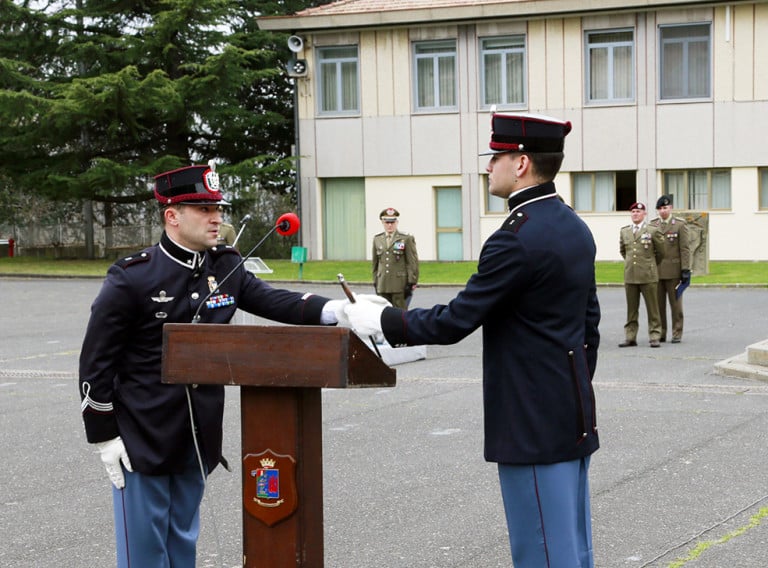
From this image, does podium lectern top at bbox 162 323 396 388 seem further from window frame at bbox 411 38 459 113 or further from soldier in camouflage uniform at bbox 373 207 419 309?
window frame at bbox 411 38 459 113

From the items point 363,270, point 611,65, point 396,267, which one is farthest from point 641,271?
point 611,65

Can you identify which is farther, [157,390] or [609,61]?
[609,61]

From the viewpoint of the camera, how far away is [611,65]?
112 feet

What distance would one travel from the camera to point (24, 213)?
42.3 metres

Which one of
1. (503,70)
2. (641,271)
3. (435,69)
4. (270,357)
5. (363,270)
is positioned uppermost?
(435,69)

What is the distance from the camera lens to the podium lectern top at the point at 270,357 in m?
3.83

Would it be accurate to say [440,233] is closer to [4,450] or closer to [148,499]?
[4,450]

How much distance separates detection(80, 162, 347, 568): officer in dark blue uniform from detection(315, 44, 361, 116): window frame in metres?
31.7

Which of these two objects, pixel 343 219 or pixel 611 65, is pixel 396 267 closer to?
pixel 611 65

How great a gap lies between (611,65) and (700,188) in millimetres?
4441

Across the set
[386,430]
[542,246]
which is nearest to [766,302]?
[386,430]

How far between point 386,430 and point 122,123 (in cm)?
2819

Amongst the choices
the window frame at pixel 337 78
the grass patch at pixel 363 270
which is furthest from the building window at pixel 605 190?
the window frame at pixel 337 78

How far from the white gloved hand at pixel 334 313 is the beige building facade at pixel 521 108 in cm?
2815
